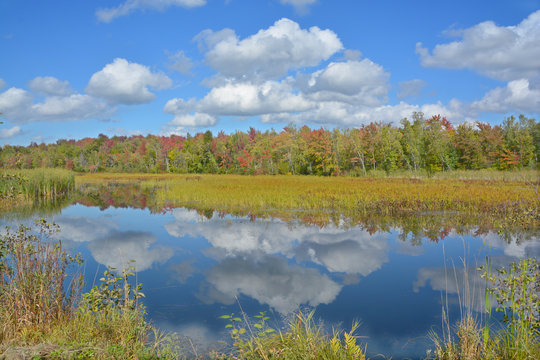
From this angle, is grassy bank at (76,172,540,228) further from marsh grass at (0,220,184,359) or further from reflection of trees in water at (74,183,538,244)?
marsh grass at (0,220,184,359)

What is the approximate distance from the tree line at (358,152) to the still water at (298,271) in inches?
1448

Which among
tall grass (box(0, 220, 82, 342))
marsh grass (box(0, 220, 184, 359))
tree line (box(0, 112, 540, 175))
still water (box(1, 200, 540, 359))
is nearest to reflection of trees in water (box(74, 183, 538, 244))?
still water (box(1, 200, 540, 359))

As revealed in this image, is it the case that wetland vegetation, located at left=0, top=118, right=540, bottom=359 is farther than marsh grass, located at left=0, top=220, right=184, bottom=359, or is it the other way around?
wetland vegetation, located at left=0, top=118, right=540, bottom=359

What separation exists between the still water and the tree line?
36.8 m

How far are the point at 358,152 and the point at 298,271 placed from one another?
46.5 m

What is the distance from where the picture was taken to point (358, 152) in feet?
175

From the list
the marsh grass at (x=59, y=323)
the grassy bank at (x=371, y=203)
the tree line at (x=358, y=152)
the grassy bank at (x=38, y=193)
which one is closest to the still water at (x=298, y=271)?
the marsh grass at (x=59, y=323)

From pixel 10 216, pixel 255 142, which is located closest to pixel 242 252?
pixel 10 216

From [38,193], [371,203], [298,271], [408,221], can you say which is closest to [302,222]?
[408,221]

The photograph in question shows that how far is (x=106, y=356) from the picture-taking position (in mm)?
4406

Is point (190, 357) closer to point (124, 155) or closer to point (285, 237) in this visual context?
point (285, 237)

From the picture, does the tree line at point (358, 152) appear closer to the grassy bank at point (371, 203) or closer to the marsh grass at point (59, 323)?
the grassy bank at point (371, 203)

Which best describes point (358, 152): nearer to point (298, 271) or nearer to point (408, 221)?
point (408, 221)

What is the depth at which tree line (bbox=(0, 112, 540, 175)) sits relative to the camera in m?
Result: 48.9
